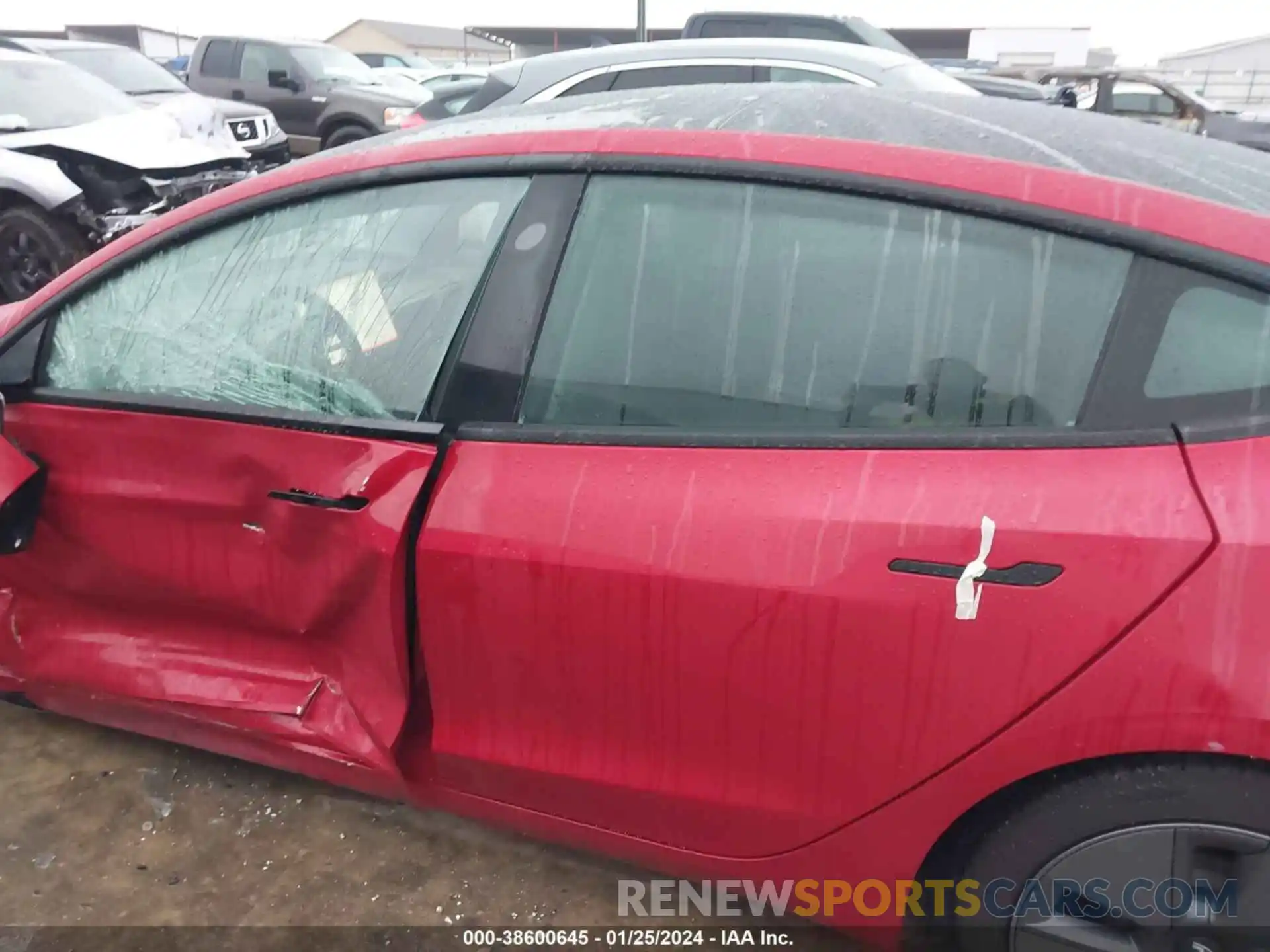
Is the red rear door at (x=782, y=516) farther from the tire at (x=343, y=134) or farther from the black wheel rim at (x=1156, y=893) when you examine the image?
the tire at (x=343, y=134)

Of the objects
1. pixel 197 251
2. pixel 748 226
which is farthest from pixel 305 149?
pixel 748 226

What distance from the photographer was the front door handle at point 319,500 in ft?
5.42

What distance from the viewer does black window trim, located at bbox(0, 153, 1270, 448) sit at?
4.26 feet

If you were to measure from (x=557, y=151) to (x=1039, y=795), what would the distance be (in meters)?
1.28

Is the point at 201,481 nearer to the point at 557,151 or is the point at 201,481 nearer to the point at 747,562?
the point at 557,151

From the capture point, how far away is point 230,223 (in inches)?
72.7

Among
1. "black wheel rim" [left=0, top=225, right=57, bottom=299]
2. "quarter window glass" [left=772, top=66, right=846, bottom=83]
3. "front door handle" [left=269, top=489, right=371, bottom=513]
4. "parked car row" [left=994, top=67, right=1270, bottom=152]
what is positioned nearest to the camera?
"front door handle" [left=269, top=489, right=371, bottom=513]

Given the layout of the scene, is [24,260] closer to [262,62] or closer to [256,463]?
[256,463]

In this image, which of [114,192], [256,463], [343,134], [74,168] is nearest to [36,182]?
[74,168]

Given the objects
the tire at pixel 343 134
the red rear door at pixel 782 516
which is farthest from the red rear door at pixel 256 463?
the tire at pixel 343 134

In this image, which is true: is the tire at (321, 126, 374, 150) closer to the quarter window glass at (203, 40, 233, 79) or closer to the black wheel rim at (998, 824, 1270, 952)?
the quarter window glass at (203, 40, 233, 79)

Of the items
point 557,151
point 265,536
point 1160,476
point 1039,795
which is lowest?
point 1039,795

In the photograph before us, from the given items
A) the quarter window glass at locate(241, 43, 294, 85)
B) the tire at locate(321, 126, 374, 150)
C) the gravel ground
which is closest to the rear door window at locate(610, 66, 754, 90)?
the gravel ground

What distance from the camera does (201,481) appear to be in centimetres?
183
